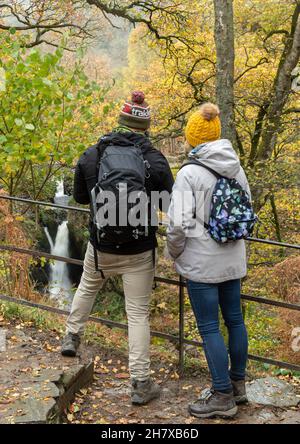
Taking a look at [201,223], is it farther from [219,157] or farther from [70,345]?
[70,345]

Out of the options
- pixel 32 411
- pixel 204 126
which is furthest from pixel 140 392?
pixel 204 126

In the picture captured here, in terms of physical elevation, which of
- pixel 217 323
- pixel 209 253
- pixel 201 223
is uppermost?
pixel 201 223

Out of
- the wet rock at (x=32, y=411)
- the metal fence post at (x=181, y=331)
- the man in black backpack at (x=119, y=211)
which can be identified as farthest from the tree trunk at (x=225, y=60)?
the wet rock at (x=32, y=411)

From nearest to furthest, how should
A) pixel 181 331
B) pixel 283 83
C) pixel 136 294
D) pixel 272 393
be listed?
1. pixel 136 294
2. pixel 272 393
3. pixel 181 331
4. pixel 283 83

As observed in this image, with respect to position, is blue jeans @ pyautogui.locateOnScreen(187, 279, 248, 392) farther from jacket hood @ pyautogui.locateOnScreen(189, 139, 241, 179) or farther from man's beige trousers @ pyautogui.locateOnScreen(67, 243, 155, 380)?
jacket hood @ pyautogui.locateOnScreen(189, 139, 241, 179)

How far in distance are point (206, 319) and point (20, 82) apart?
3226 millimetres

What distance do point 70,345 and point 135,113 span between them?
1.93m

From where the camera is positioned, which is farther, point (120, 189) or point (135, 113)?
point (135, 113)

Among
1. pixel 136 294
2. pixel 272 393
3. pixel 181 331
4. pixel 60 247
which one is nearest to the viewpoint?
pixel 136 294

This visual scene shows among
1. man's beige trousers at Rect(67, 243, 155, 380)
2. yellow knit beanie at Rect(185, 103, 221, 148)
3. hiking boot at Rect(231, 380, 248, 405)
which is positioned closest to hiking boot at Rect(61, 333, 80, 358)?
man's beige trousers at Rect(67, 243, 155, 380)

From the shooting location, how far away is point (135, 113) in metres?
3.37

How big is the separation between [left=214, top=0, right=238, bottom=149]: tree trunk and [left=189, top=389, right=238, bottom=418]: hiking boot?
190 inches

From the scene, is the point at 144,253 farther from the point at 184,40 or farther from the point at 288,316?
the point at 184,40

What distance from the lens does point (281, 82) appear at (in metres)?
8.99
